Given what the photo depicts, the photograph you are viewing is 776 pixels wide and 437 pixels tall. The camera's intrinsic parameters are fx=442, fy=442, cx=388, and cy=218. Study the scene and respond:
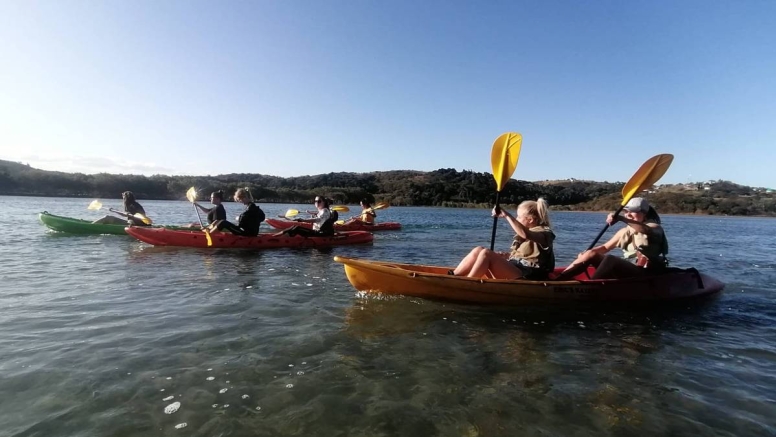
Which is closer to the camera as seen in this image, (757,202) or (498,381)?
(498,381)

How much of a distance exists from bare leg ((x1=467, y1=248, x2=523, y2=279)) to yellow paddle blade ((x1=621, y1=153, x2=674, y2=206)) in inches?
144

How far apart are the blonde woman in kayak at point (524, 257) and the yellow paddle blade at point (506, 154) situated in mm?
1613

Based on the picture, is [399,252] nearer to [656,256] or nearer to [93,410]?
[656,256]

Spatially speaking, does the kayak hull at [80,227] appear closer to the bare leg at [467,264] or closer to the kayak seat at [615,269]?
the bare leg at [467,264]

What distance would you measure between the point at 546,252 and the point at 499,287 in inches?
41.6

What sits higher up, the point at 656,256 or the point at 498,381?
the point at 656,256

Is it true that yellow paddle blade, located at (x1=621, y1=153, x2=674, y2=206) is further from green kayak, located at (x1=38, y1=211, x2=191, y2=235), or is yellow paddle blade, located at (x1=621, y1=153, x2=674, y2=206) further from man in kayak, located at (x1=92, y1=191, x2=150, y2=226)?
man in kayak, located at (x1=92, y1=191, x2=150, y2=226)

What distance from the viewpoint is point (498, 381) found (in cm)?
437

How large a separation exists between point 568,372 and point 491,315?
215 cm

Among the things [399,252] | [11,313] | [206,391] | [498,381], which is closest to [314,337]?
[206,391]

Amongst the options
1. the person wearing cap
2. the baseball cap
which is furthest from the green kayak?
the baseball cap

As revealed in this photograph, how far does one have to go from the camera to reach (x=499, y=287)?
6.88 metres

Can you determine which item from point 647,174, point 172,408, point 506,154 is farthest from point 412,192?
point 172,408

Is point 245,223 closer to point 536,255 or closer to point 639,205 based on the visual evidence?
point 536,255
